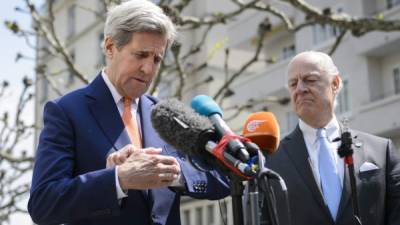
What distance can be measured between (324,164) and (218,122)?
83.3 inches

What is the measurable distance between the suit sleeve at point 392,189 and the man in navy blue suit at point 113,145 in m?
1.51

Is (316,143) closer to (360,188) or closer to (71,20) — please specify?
(360,188)

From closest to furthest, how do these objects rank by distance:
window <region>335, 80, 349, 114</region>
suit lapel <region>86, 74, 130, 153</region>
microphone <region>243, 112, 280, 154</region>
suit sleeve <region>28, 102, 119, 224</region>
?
microphone <region>243, 112, 280, 154</region>
suit sleeve <region>28, 102, 119, 224</region>
suit lapel <region>86, 74, 130, 153</region>
window <region>335, 80, 349, 114</region>

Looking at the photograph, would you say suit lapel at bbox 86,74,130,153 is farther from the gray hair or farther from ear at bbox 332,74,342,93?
ear at bbox 332,74,342,93

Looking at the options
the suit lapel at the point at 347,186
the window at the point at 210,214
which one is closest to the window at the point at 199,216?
the window at the point at 210,214

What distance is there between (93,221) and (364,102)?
22.6 meters

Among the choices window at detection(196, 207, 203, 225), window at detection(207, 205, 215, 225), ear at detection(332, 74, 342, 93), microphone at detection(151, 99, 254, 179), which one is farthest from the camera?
window at detection(196, 207, 203, 225)

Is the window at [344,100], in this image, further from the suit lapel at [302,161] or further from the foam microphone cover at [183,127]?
the foam microphone cover at [183,127]

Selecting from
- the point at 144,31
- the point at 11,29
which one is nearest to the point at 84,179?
the point at 144,31

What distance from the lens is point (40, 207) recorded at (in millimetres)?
3742

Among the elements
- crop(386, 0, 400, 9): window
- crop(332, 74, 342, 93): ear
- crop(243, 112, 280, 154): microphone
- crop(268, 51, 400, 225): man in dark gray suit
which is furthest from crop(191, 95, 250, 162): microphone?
crop(386, 0, 400, 9): window

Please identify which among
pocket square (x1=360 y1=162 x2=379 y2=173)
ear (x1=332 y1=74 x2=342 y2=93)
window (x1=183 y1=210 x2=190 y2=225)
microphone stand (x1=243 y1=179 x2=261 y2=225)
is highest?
ear (x1=332 y1=74 x2=342 y2=93)

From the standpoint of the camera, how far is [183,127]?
3.27 m

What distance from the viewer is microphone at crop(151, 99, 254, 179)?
324cm
